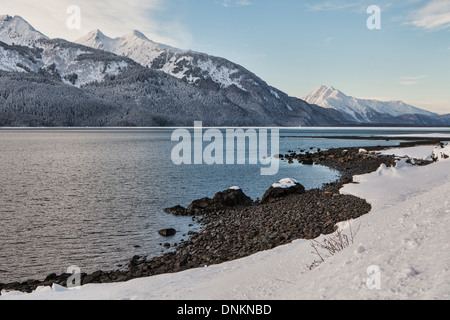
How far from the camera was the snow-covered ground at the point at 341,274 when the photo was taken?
A: 559 cm

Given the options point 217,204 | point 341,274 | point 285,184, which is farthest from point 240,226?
point 341,274

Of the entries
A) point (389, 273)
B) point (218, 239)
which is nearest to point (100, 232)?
point (218, 239)

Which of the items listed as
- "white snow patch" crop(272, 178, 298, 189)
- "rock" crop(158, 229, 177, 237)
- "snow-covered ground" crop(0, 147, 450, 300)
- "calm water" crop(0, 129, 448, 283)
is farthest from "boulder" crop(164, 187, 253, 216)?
"snow-covered ground" crop(0, 147, 450, 300)

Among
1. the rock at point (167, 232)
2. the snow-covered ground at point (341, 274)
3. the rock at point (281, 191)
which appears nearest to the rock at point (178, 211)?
the rock at point (167, 232)

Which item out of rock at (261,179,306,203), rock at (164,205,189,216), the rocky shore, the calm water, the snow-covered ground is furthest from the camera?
rock at (261,179,306,203)

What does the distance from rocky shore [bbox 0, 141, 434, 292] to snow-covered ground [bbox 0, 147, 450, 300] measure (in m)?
3.58

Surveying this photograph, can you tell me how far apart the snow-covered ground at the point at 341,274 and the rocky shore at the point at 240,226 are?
3581mm

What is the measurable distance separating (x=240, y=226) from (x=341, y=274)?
12729 millimetres

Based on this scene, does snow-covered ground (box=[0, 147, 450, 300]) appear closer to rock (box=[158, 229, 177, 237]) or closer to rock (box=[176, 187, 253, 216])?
rock (box=[158, 229, 177, 237])

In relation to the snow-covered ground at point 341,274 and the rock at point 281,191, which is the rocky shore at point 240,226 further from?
the snow-covered ground at point 341,274

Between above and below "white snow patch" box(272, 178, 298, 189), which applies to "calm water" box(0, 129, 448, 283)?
below

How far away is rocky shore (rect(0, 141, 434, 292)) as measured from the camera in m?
13.2

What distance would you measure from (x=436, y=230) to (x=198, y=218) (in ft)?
54.2
